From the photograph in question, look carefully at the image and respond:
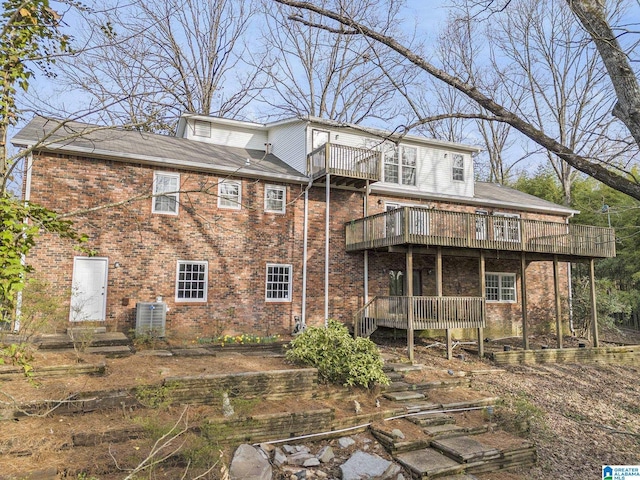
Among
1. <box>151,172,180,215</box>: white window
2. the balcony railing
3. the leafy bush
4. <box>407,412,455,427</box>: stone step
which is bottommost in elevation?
<box>407,412,455,427</box>: stone step

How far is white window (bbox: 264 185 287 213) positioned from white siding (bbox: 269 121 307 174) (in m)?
1.21

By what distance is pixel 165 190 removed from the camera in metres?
12.7

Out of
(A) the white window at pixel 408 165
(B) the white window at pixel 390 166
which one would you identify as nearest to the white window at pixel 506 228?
(A) the white window at pixel 408 165

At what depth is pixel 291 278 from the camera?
554 inches

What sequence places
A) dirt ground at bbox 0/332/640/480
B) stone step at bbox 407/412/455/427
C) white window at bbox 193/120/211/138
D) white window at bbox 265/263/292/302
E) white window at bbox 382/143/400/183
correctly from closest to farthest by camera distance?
dirt ground at bbox 0/332/640/480
stone step at bbox 407/412/455/427
white window at bbox 265/263/292/302
white window at bbox 382/143/400/183
white window at bbox 193/120/211/138

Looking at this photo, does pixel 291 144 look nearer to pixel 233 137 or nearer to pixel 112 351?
pixel 233 137

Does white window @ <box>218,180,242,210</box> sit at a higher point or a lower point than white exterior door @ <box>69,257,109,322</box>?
higher

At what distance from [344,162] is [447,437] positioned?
368 inches

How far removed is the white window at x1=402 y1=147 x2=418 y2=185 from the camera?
16.6 metres

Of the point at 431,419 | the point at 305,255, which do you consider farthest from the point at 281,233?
the point at 431,419

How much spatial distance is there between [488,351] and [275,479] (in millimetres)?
10341

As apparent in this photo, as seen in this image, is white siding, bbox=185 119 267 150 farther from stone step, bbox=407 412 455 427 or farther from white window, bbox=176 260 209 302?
stone step, bbox=407 412 455 427

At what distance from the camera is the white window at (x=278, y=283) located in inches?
542

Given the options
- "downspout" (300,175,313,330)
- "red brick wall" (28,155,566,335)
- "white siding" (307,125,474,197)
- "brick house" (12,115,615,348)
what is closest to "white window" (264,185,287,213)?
"brick house" (12,115,615,348)
